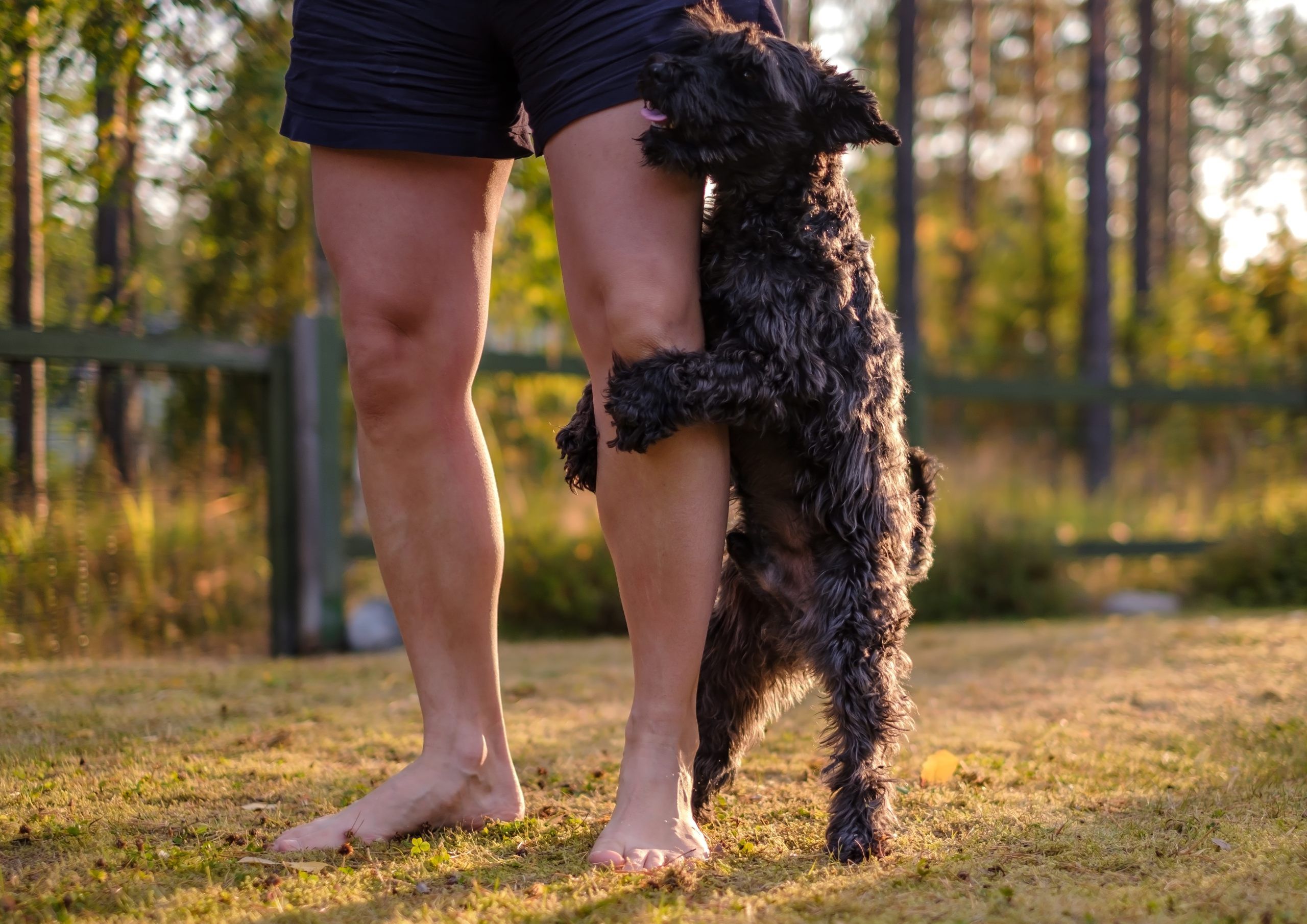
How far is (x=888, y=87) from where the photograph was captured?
26.7m

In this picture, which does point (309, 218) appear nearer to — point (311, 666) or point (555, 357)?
point (555, 357)

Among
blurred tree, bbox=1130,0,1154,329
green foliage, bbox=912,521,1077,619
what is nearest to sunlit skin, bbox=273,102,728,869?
green foliage, bbox=912,521,1077,619

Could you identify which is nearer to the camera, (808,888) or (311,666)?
(808,888)

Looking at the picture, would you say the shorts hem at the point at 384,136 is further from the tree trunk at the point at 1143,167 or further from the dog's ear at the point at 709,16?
the tree trunk at the point at 1143,167

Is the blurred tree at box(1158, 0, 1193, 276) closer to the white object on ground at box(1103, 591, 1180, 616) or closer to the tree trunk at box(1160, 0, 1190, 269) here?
the tree trunk at box(1160, 0, 1190, 269)

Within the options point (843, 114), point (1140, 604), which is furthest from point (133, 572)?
point (1140, 604)

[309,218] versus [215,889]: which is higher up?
[309,218]

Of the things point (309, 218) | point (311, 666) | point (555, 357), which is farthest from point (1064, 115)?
point (311, 666)

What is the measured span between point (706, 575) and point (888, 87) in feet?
88.1

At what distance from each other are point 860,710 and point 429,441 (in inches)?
41.3

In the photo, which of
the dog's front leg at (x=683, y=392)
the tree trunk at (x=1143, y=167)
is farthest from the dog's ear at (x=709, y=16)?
the tree trunk at (x=1143, y=167)

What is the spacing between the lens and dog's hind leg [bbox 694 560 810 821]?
7.67ft

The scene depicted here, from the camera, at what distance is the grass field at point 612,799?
5.93 ft

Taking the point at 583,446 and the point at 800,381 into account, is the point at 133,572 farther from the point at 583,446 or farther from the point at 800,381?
the point at 800,381
